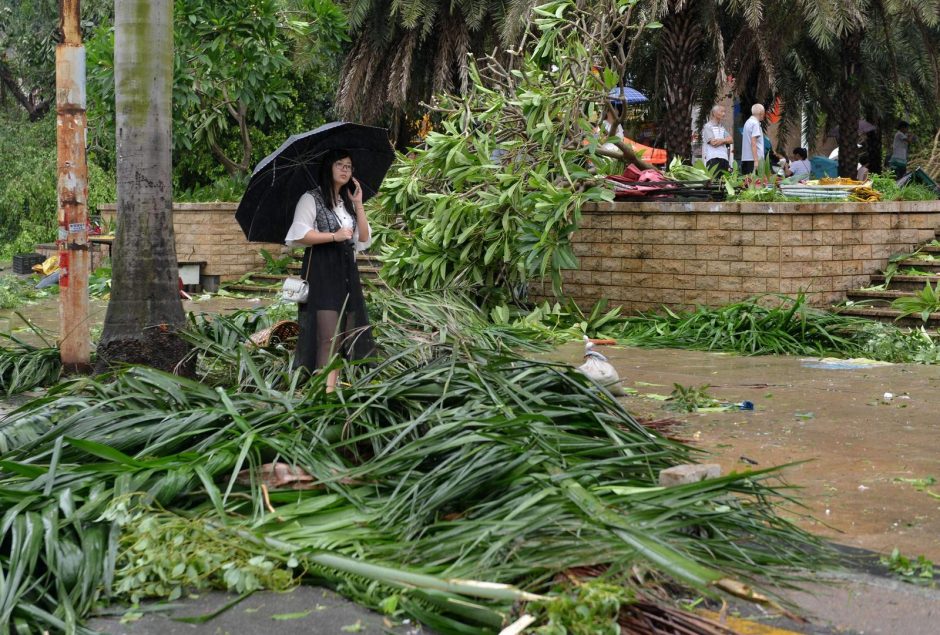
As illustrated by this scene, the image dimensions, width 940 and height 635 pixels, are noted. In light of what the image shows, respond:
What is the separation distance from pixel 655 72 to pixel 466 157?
11602 millimetres

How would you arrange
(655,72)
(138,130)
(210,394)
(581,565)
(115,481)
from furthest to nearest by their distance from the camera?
(655,72)
(138,130)
(210,394)
(115,481)
(581,565)

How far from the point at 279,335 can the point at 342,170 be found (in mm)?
1712

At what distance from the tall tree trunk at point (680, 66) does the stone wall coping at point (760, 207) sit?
482 cm

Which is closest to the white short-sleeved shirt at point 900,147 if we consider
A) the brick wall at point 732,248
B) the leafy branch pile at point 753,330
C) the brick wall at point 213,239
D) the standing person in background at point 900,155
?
the standing person in background at point 900,155

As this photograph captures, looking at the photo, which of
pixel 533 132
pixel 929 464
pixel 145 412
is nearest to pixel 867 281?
pixel 533 132

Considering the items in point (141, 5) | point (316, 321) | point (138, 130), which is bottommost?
point (316, 321)

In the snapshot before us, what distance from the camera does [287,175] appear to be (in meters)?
7.34

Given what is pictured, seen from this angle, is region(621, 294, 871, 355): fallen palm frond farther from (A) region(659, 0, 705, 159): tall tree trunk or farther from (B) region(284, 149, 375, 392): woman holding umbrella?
(A) region(659, 0, 705, 159): tall tree trunk

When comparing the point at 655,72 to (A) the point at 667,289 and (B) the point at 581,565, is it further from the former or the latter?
(B) the point at 581,565

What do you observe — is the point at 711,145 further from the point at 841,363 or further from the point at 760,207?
the point at 841,363

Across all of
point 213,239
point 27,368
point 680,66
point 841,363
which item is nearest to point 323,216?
point 27,368

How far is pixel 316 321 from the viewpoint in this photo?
743 cm

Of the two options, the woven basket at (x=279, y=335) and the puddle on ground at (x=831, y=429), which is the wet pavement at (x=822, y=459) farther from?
the woven basket at (x=279, y=335)

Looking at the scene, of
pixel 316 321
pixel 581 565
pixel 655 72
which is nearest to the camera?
pixel 581 565
